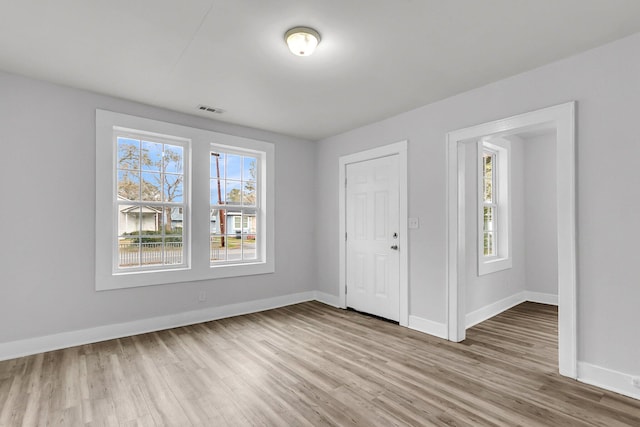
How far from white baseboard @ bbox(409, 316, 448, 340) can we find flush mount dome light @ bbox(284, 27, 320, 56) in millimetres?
3005

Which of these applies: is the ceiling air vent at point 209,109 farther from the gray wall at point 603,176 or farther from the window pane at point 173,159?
the gray wall at point 603,176

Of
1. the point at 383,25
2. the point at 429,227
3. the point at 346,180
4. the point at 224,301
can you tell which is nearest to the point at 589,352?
the point at 429,227

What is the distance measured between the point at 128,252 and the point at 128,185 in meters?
0.77

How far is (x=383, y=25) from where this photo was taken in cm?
220

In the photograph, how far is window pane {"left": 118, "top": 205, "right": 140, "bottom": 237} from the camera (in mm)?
3641

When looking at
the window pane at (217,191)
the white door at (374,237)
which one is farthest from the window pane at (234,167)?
the white door at (374,237)

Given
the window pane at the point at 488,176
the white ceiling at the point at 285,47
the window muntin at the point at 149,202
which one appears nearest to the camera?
the white ceiling at the point at 285,47

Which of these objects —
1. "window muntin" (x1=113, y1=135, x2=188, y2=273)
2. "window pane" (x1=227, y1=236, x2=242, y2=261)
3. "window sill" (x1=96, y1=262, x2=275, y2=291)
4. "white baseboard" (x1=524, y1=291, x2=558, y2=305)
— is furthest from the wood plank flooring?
"white baseboard" (x1=524, y1=291, x2=558, y2=305)

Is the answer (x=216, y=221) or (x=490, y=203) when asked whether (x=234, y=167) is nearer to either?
(x=216, y=221)

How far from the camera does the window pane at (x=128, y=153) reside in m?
3.67

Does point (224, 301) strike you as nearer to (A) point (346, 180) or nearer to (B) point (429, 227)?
(A) point (346, 180)

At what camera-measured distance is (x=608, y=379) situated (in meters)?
2.38

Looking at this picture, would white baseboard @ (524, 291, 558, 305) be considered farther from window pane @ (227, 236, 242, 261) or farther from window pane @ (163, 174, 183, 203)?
window pane @ (163, 174, 183, 203)

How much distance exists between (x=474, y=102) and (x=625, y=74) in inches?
44.5
